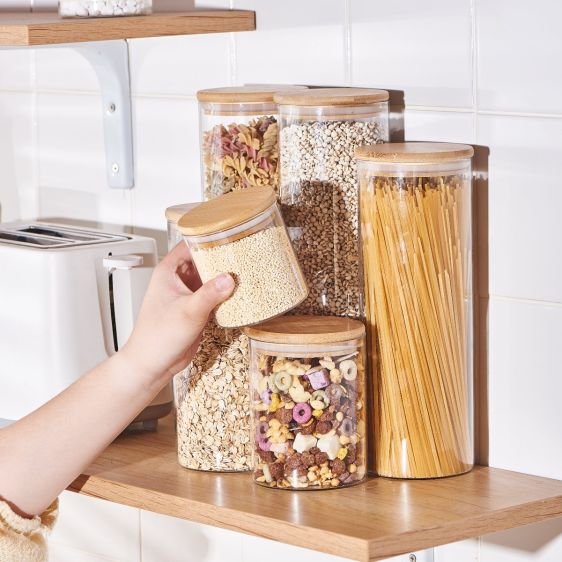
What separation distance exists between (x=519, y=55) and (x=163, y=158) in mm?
462

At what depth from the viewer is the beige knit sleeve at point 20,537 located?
3.20 ft

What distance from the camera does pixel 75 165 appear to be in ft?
4.57

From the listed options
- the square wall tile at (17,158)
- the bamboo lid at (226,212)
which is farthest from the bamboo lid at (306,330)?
the square wall tile at (17,158)

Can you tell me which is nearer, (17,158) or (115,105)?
(115,105)

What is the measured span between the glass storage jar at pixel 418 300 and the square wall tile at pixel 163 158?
330 millimetres

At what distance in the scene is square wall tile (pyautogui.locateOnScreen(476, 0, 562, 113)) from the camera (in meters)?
0.96

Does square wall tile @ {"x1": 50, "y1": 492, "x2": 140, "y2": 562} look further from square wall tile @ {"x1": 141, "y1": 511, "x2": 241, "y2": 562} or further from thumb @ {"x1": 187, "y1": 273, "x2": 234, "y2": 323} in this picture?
thumb @ {"x1": 187, "y1": 273, "x2": 234, "y2": 323}

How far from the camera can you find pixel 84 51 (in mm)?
1281

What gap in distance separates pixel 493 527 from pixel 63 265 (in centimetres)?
50

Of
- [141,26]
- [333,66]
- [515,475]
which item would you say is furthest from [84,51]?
[515,475]

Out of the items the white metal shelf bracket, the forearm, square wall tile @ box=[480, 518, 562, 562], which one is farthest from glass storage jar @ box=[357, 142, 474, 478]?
the white metal shelf bracket

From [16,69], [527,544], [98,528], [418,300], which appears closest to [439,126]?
[418,300]

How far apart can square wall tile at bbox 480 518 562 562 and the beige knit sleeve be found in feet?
1.36

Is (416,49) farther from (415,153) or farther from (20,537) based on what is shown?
(20,537)
